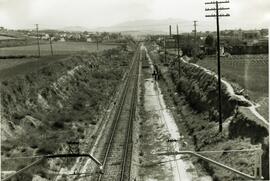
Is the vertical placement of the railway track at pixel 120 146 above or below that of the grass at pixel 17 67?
below

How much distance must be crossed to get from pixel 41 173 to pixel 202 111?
20.2 meters

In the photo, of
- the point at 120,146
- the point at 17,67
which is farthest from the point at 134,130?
the point at 17,67

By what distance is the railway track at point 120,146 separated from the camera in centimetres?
2595

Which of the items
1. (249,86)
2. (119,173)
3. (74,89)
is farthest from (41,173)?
(74,89)

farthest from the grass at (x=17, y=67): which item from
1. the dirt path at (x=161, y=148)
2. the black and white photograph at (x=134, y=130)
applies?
the dirt path at (x=161, y=148)

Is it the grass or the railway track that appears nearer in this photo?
the railway track

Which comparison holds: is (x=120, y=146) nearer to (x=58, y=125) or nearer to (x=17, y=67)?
(x=58, y=125)

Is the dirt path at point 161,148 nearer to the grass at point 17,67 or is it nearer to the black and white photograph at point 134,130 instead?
the black and white photograph at point 134,130

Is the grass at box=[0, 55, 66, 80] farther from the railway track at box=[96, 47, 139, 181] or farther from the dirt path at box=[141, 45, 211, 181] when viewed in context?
the dirt path at box=[141, 45, 211, 181]

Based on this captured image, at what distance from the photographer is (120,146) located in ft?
104

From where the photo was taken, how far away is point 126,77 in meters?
81.6

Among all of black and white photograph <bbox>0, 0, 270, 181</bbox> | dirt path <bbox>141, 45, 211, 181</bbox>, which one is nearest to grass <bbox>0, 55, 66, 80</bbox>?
black and white photograph <bbox>0, 0, 270, 181</bbox>

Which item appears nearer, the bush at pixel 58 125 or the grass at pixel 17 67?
the bush at pixel 58 125

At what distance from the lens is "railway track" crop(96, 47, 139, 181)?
25953mm
